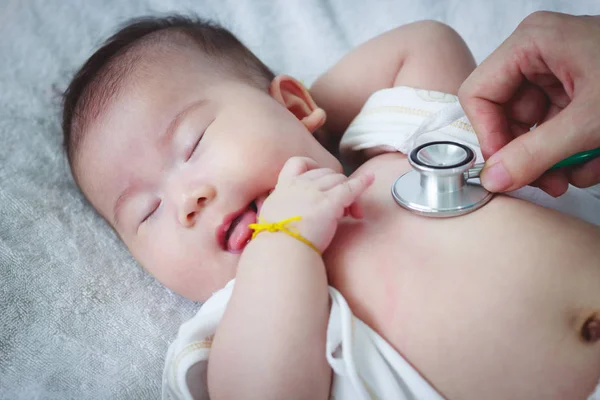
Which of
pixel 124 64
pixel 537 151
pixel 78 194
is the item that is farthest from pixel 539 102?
pixel 78 194

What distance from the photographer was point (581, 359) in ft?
2.31

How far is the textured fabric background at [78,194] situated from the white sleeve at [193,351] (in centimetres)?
11

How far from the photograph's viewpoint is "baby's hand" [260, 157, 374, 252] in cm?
78

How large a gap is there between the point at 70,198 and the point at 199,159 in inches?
16.1

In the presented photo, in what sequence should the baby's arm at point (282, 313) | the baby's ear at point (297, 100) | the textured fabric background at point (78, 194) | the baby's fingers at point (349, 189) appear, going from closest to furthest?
1. the baby's arm at point (282, 313)
2. the baby's fingers at point (349, 189)
3. the textured fabric background at point (78, 194)
4. the baby's ear at point (297, 100)

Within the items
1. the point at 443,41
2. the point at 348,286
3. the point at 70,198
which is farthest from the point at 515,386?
the point at 70,198

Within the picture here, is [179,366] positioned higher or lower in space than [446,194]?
lower

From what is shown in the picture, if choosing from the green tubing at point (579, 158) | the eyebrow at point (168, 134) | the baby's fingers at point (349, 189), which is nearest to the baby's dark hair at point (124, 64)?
the eyebrow at point (168, 134)

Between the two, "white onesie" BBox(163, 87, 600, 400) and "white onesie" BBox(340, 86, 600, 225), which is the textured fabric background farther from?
"white onesie" BBox(340, 86, 600, 225)

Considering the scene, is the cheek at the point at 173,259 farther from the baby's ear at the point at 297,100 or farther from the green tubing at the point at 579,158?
the green tubing at the point at 579,158

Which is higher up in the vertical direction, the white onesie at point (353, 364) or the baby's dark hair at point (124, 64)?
the baby's dark hair at point (124, 64)

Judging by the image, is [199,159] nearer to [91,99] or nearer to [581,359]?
[91,99]

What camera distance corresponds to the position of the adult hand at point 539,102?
711 millimetres

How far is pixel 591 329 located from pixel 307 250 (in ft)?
1.25
